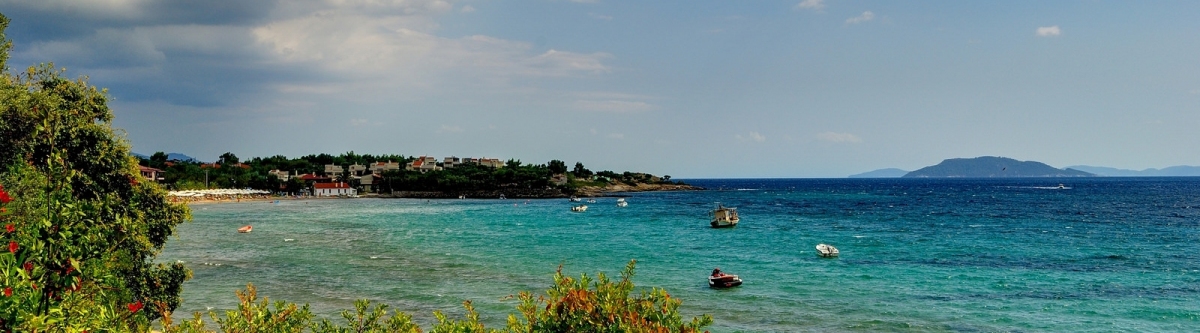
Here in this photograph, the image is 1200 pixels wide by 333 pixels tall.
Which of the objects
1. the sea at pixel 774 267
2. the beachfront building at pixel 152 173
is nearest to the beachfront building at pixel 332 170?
the beachfront building at pixel 152 173

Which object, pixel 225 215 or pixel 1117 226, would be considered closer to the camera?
pixel 1117 226

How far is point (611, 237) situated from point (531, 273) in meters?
24.2

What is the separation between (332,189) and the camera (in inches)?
6275

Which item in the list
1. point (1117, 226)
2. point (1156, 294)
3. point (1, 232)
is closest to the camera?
point (1, 232)

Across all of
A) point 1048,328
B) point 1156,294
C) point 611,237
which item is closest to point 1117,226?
point 1156,294

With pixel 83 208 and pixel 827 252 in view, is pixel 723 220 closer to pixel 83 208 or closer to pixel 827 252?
pixel 827 252

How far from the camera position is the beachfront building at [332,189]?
158 m

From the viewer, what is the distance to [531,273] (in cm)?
4181

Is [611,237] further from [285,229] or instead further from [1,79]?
[1,79]

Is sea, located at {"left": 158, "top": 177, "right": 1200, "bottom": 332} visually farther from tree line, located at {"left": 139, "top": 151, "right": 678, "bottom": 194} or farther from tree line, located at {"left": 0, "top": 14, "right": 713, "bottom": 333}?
tree line, located at {"left": 139, "top": 151, "right": 678, "bottom": 194}

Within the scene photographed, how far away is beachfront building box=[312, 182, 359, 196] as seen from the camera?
519 feet

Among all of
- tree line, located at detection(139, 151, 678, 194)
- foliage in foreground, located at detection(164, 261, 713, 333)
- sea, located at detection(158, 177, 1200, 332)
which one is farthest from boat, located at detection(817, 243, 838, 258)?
tree line, located at detection(139, 151, 678, 194)

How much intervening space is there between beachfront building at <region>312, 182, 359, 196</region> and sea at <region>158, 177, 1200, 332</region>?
250 feet

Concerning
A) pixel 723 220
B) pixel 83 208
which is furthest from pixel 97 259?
pixel 723 220
